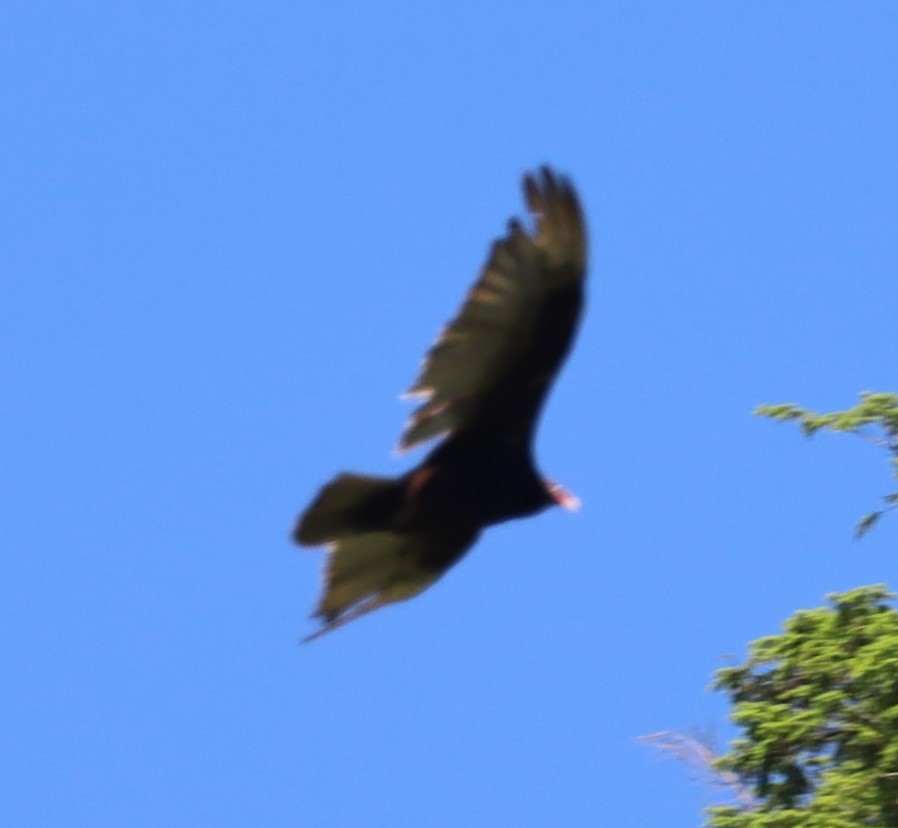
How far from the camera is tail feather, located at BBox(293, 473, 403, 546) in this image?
19.3 ft

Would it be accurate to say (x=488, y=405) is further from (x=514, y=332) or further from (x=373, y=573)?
(x=373, y=573)

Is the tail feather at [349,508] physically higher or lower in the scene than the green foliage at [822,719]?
lower

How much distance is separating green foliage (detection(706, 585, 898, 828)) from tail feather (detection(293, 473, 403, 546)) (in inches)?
139

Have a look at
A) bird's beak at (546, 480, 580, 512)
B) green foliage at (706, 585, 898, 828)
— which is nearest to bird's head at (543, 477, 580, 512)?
bird's beak at (546, 480, 580, 512)

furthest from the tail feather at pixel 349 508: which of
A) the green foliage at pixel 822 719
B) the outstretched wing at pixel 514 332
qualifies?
the green foliage at pixel 822 719

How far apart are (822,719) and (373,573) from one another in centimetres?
375

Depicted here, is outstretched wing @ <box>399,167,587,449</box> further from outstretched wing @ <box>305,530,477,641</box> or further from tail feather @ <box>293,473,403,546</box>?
outstretched wing @ <box>305,530,477,641</box>

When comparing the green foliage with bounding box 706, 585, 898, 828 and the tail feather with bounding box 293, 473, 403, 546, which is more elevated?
the green foliage with bounding box 706, 585, 898, 828

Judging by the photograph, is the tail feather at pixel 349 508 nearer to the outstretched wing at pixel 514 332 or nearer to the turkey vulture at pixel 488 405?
the turkey vulture at pixel 488 405

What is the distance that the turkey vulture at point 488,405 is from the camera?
575 cm

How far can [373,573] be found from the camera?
6.45 meters

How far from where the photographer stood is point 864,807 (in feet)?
29.0

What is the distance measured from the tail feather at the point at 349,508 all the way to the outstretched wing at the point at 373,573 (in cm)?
25

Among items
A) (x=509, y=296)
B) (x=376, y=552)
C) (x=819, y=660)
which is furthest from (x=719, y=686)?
(x=509, y=296)
